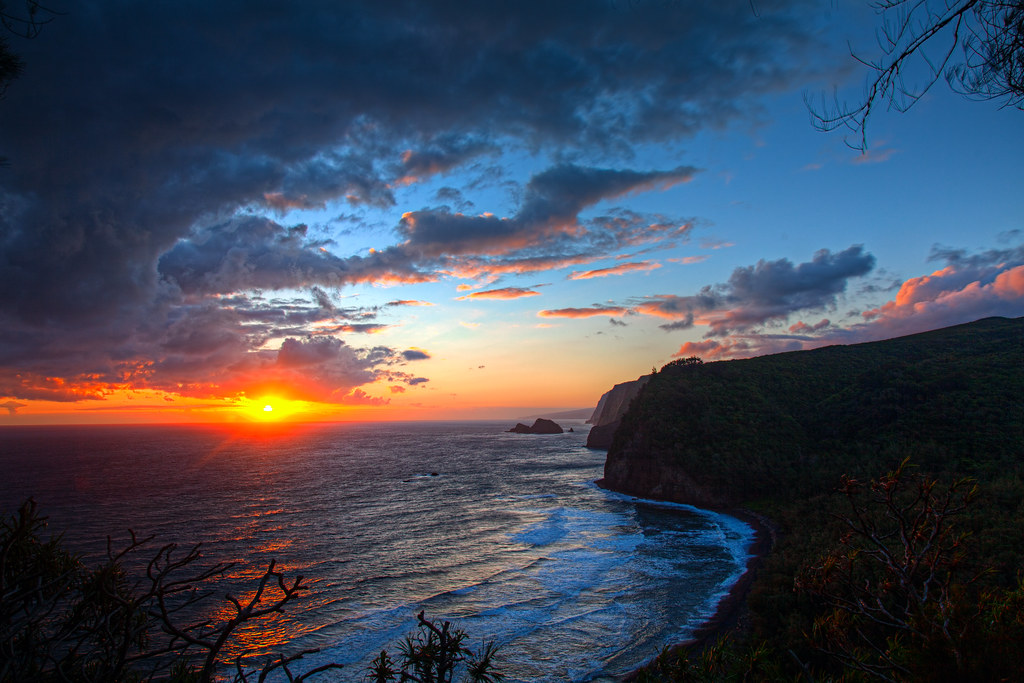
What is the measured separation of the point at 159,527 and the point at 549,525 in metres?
35.2

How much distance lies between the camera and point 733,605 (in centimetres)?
2378

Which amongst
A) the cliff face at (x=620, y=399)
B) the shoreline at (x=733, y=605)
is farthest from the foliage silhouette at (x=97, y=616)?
the cliff face at (x=620, y=399)

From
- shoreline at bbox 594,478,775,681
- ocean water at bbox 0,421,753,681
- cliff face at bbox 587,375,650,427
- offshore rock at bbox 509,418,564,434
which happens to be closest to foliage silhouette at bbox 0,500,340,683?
ocean water at bbox 0,421,753,681

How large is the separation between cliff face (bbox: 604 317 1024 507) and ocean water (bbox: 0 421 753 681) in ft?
17.7

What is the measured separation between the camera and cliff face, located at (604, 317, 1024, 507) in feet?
127

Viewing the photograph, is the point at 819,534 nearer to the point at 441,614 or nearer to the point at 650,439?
the point at 441,614

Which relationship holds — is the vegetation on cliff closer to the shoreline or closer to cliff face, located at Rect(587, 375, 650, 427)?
the shoreline

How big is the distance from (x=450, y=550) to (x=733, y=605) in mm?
19746

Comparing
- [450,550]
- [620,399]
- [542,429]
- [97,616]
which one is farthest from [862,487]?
[542,429]

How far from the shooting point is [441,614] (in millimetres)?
23703

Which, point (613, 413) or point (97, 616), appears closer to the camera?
point (97, 616)

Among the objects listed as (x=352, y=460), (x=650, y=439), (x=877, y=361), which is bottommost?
(x=352, y=460)

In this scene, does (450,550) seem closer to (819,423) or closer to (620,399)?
(819,423)

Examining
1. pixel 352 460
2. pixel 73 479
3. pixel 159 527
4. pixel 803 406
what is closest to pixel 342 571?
pixel 159 527
